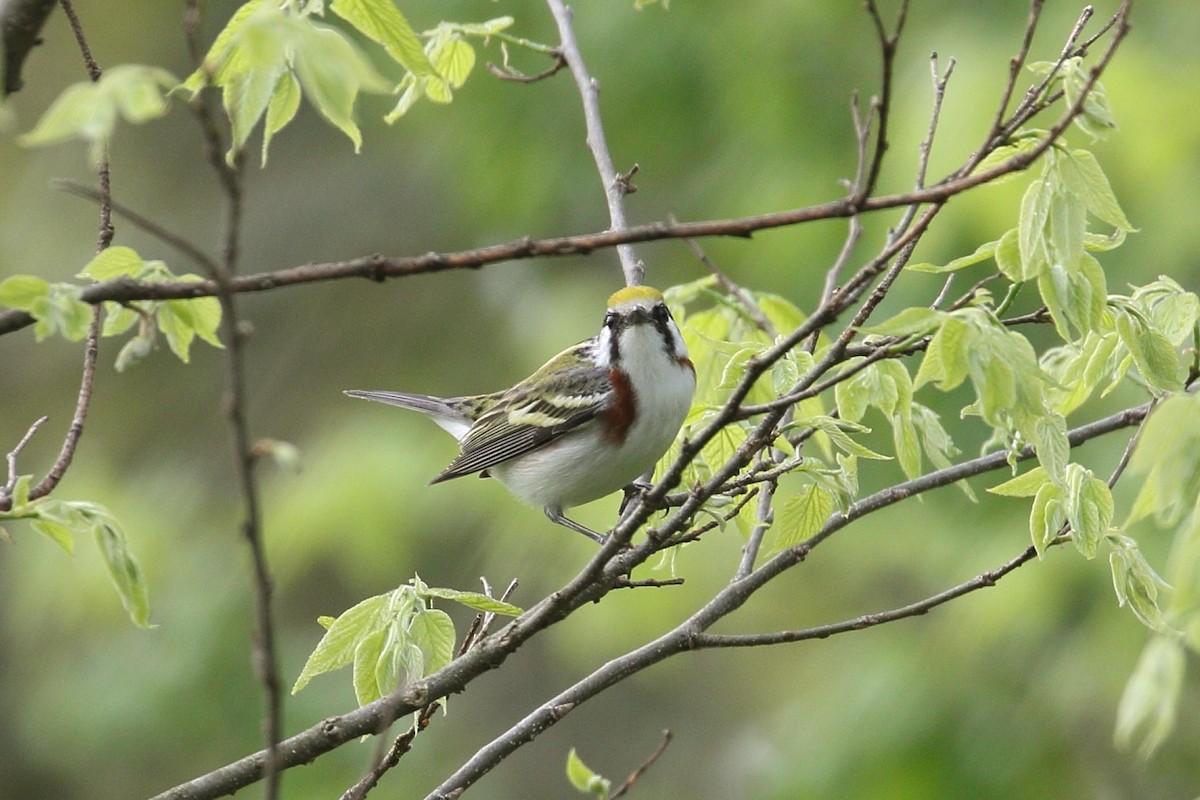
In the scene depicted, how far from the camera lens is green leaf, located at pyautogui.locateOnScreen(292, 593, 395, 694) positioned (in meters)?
2.34

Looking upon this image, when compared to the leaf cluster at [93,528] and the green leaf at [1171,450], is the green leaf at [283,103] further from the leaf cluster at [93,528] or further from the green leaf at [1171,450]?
the green leaf at [1171,450]

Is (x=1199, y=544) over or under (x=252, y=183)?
over

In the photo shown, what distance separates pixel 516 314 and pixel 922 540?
318cm

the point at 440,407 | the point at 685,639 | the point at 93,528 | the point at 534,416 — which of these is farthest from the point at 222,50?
the point at 440,407

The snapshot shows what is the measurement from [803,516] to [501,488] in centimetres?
563

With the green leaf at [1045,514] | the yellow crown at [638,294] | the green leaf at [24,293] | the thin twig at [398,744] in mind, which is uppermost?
the green leaf at [24,293]

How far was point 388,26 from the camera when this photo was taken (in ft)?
6.75

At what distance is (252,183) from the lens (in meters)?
11.1

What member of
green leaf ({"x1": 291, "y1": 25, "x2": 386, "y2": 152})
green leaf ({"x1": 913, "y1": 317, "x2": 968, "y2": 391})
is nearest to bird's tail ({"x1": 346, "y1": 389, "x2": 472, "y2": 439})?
green leaf ({"x1": 913, "y1": 317, "x2": 968, "y2": 391})

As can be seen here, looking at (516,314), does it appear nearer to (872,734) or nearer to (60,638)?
(872,734)

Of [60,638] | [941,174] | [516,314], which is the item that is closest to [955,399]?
[941,174]

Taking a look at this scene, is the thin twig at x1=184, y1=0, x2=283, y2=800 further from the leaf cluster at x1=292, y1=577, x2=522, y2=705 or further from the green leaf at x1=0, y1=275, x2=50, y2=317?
the leaf cluster at x1=292, y1=577, x2=522, y2=705

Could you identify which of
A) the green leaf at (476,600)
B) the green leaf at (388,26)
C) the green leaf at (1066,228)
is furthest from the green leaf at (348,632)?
the green leaf at (1066,228)

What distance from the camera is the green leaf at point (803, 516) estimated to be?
256 cm
